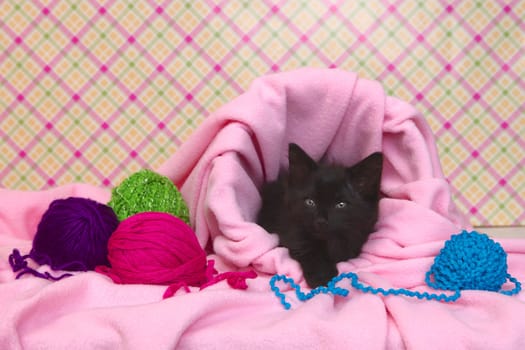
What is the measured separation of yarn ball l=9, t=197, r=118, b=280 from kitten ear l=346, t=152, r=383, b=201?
58 cm

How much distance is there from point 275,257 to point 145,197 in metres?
0.36

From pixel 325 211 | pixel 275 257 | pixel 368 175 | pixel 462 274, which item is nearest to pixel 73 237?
pixel 275 257

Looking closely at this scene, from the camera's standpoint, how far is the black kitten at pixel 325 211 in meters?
1.16

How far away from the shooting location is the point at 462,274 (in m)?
1.04

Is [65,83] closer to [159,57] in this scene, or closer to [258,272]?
[159,57]

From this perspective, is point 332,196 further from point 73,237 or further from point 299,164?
point 73,237

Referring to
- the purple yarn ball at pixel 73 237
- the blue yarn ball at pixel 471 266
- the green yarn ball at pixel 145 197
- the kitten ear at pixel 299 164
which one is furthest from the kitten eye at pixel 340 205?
the purple yarn ball at pixel 73 237

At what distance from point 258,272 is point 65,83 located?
1014 mm

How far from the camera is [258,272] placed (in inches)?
46.3

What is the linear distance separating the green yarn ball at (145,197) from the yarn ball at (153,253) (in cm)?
14

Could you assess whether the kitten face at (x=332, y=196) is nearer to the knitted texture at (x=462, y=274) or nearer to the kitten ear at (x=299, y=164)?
the kitten ear at (x=299, y=164)

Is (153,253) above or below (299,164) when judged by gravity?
below

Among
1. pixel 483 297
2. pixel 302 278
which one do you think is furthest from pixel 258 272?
pixel 483 297

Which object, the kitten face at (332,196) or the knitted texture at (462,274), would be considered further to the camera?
the kitten face at (332,196)
